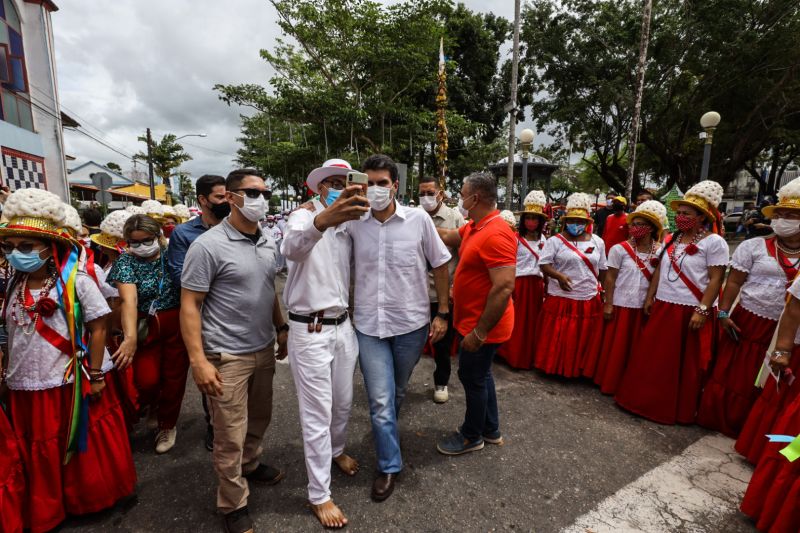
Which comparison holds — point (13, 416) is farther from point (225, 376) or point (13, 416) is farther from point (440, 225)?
point (440, 225)

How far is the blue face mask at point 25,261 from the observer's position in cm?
198

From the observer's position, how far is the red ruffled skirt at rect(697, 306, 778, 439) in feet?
9.91

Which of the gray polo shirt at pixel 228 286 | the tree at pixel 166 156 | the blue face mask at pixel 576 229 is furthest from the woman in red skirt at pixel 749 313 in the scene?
the tree at pixel 166 156

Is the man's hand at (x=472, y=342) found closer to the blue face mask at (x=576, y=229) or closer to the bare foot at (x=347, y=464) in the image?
the bare foot at (x=347, y=464)

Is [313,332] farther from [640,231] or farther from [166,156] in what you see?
[166,156]

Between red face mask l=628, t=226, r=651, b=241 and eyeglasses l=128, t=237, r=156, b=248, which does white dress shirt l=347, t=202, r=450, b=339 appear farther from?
red face mask l=628, t=226, r=651, b=241

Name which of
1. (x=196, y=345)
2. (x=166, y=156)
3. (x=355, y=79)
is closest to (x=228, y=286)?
(x=196, y=345)

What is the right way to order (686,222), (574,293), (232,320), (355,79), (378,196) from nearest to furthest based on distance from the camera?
(232,320) < (378,196) < (686,222) < (574,293) < (355,79)

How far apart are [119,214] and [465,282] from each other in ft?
9.65

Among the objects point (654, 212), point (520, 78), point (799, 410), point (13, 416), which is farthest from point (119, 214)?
point (520, 78)

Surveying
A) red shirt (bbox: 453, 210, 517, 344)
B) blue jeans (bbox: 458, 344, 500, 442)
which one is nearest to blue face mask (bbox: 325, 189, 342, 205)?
red shirt (bbox: 453, 210, 517, 344)

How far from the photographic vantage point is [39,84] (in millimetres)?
12500

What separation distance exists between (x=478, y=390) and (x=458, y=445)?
0.50m

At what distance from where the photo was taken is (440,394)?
12.2 ft
